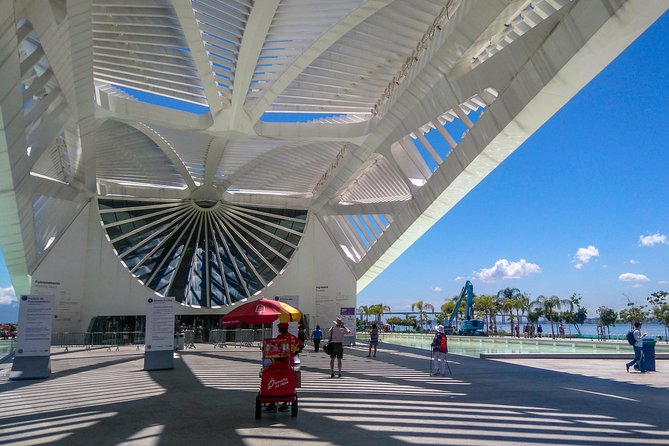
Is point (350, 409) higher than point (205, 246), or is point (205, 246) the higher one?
point (205, 246)

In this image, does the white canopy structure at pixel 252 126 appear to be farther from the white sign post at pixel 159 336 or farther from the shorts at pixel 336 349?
the shorts at pixel 336 349

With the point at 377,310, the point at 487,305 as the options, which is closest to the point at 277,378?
the point at 487,305

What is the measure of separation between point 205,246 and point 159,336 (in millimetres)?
24089

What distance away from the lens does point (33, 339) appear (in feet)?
39.4

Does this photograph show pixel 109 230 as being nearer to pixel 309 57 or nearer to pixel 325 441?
pixel 309 57

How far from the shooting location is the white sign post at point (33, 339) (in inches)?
462

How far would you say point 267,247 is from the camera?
36344 millimetres

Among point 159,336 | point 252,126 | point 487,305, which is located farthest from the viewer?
point 487,305

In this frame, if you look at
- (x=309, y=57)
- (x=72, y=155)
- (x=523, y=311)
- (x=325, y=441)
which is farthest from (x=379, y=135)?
(x=523, y=311)

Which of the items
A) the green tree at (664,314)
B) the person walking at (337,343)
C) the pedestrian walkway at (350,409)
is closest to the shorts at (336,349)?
the person walking at (337,343)

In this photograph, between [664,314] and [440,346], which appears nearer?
[440,346]

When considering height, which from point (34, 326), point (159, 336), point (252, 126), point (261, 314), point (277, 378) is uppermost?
point (252, 126)

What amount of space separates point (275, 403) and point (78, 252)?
27.2 metres

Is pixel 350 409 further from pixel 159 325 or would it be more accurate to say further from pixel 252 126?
pixel 252 126
